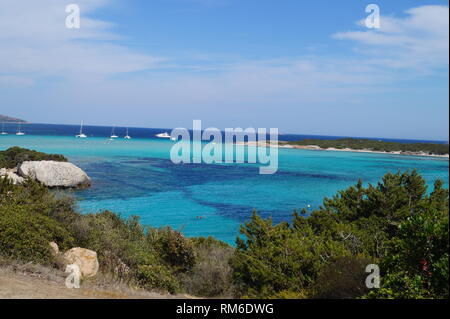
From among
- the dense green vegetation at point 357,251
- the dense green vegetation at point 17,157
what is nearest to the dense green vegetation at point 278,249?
the dense green vegetation at point 357,251

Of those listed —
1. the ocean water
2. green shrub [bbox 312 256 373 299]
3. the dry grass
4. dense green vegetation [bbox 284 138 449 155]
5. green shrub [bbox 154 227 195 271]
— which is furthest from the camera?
dense green vegetation [bbox 284 138 449 155]

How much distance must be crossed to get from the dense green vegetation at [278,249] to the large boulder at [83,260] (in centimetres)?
42

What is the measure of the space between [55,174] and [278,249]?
102 feet

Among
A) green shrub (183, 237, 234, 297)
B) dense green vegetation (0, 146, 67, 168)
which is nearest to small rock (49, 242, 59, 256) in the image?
green shrub (183, 237, 234, 297)

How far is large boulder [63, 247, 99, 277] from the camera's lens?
10.4 m

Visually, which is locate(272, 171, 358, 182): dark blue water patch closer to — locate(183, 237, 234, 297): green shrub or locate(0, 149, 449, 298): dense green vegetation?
locate(0, 149, 449, 298): dense green vegetation

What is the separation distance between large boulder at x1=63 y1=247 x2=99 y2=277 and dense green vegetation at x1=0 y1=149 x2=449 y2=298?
425 mm

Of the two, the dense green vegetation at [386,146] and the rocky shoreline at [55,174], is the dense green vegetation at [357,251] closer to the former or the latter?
the rocky shoreline at [55,174]

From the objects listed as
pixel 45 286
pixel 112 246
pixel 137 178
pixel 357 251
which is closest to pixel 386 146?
pixel 137 178

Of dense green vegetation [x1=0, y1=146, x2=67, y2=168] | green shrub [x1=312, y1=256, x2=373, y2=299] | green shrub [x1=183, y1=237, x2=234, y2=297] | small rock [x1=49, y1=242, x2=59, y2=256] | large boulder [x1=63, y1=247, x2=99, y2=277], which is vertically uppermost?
dense green vegetation [x1=0, y1=146, x2=67, y2=168]

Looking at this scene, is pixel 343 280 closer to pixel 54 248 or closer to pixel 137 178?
pixel 54 248
